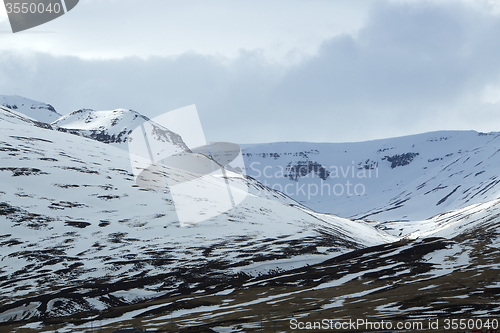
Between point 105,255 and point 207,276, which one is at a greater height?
point 105,255

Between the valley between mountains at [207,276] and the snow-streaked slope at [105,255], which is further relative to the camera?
the snow-streaked slope at [105,255]

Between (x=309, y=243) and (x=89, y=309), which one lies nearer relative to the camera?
(x=89, y=309)

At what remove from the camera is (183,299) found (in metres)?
123

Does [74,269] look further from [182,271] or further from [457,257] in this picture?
[457,257]

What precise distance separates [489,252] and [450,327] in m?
90.0

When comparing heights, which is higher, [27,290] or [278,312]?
[27,290]

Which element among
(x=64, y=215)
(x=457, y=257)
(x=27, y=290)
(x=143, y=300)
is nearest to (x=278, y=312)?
(x=143, y=300)

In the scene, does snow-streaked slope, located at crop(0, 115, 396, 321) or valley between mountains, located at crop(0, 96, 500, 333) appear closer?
valley between mountains, located at crop(0, 96, 500, 333)

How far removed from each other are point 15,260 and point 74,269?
18.6 m

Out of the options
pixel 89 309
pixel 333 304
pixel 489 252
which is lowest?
pixel 489 252

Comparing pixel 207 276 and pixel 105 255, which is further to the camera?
pixel 105 255

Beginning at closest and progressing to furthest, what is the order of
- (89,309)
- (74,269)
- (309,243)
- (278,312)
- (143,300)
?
(278,312) → (89,309) → (143,300) → (74,269) → (309,243)

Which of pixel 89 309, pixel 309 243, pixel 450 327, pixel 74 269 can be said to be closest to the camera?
pixel 450 327

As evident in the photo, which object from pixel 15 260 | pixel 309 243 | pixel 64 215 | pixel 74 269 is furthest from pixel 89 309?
pixel 309 243
